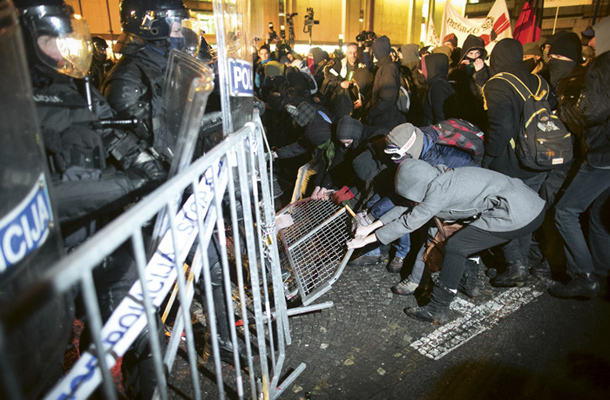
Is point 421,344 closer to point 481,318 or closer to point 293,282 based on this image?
point 481,318

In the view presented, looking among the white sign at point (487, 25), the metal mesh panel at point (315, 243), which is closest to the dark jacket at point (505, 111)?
the metal mesh panel at point (315, 243)

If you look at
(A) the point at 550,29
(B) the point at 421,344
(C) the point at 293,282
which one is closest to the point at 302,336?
(C) the point at 293,282

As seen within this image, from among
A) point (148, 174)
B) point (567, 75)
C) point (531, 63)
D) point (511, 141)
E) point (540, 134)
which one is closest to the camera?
point (148, 174)

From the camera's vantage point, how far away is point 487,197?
2969 mm

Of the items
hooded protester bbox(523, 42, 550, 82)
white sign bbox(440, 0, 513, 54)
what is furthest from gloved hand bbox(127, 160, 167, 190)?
white sign bbox(440, 0, 513, 54)

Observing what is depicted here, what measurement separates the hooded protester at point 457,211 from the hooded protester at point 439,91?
1.80 meters

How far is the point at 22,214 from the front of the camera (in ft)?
3.42

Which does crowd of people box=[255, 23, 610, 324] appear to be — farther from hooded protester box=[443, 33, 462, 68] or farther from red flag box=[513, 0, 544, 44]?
red flag box=[513, 0, 544, 44]

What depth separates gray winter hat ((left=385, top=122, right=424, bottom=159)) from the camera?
10.2 ft

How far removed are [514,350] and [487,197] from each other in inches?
44.5

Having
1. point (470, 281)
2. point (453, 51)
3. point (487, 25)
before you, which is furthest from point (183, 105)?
point (487, 25)

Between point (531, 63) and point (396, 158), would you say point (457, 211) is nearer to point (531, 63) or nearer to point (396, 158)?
point (396, 158)

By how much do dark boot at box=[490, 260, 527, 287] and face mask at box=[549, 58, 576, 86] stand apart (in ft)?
7.26

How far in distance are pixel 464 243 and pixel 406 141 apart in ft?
3.10
